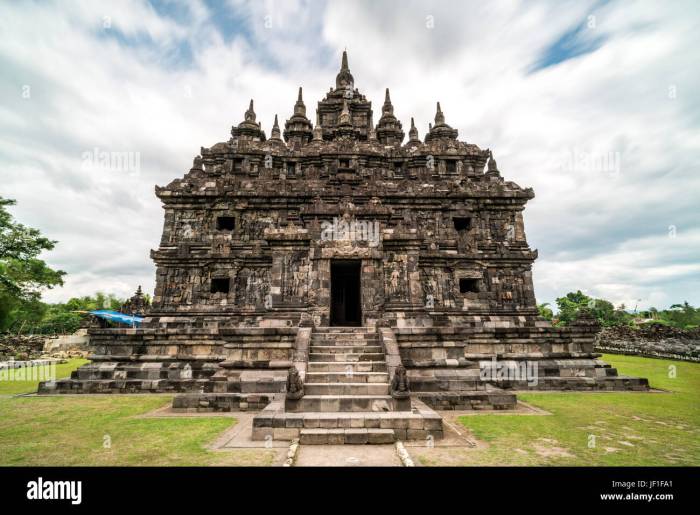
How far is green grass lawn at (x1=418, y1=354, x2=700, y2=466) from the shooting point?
18.5 feet

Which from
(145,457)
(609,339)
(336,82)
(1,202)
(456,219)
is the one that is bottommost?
(609,339)

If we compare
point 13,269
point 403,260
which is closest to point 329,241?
point 403,260

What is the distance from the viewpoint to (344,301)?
57.1ft

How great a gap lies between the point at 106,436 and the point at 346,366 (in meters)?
5.62

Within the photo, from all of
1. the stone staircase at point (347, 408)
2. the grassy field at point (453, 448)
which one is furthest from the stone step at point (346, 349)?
the grassy field at point (453, 448)

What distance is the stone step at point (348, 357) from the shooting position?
31.9 feet

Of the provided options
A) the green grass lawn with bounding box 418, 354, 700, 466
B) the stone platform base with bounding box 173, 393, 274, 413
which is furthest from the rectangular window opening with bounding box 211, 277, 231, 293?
the green grass lawn with bounding box 418, 354, 700, 466

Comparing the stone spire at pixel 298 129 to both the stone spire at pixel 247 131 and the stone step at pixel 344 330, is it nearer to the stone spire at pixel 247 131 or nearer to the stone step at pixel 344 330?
the stone spire at pixel 247 131

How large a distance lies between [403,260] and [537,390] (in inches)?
285

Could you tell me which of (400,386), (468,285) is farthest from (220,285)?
(400,386)

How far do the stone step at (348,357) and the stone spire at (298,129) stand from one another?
25.8 metres

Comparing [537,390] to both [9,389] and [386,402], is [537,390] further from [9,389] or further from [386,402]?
[9,389]

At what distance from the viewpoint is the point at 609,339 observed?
33.8 metres

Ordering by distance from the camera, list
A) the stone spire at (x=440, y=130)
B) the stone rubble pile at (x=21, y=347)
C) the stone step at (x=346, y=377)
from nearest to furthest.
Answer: the stone step at (x=346, y=377), the stone rubble pile at (x=21, y=347), the stone spire at (x=440, y=130)
